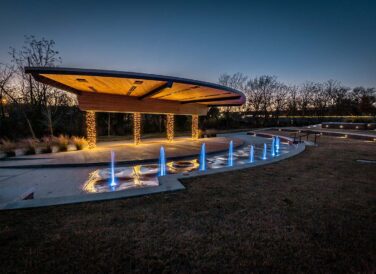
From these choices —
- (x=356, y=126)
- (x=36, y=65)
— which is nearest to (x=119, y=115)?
(x=36, y=65)

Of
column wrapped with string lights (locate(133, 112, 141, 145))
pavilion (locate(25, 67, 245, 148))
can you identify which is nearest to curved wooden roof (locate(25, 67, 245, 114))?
pavilion (locate(25, 67, 245, 148))

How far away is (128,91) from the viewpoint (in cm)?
1145

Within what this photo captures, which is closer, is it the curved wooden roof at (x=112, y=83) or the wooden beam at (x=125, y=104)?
the curved wooden roof at (x=112, y=83)

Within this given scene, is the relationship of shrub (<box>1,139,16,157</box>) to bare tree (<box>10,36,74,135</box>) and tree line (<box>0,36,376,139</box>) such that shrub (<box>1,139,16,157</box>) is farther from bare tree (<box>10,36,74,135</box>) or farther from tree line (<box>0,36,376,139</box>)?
bare tree (<box>10,36,74,135</box>)

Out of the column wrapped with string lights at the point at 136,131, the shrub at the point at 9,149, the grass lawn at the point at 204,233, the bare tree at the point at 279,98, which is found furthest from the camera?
the bare tree at the point at 279,98

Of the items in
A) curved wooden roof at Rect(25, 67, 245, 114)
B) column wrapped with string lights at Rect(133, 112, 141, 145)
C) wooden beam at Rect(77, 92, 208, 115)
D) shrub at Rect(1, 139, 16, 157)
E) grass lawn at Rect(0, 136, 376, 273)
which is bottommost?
grass lawn at Rect(0, 136, 376, 273)

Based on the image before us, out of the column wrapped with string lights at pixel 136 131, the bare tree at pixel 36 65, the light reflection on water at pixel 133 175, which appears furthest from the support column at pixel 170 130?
the bare tree at pixel 36 65

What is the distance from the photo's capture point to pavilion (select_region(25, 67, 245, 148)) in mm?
7535

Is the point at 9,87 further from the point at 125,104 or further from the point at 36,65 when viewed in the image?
the point at 125,104

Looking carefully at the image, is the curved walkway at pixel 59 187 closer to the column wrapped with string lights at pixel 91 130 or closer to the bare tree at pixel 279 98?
the column wrapped with string lights at pixel 91 130

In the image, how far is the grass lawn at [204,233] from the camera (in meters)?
2.19

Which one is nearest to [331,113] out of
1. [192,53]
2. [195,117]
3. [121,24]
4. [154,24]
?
[192,53]

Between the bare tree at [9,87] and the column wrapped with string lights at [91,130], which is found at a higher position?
the bare tree at [9,87]

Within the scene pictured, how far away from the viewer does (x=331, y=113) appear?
4662 cm
